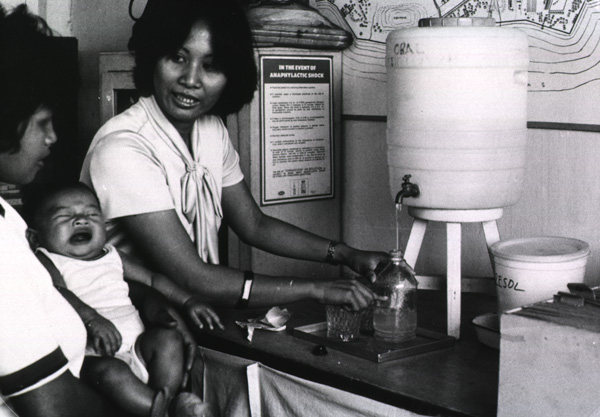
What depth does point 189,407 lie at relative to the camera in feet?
6.75

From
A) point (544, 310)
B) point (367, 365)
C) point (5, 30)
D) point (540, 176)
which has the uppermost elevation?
point (5, 30)

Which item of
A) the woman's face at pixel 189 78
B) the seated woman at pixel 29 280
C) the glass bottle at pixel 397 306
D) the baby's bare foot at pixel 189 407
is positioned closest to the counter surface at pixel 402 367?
the glass bottle at pixel 397 306

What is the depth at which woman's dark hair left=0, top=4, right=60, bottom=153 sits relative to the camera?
1.68m

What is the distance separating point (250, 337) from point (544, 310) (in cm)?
89

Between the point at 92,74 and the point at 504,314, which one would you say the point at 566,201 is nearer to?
the point at 504,314

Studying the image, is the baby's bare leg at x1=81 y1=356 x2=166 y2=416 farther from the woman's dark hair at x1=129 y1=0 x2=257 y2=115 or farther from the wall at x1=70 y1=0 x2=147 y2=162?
the wall at x1=70 y1=0 x2=147 y2=162

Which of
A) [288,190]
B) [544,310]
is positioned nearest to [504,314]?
[544,310]

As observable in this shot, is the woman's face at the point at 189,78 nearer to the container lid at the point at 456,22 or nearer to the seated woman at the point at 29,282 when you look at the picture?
the container lid at the point at 456,22

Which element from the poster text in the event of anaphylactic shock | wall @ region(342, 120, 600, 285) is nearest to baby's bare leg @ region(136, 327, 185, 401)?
the poster text in the event of anaphylactic shock

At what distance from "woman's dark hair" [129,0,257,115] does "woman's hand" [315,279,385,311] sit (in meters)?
0.80

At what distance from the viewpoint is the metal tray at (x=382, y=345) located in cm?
213

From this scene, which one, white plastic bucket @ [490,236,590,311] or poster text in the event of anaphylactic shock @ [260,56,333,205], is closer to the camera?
white plastic bucket @ [490,236,590,311]

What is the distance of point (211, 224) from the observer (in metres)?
2.80

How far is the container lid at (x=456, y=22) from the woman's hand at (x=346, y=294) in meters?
0.73
